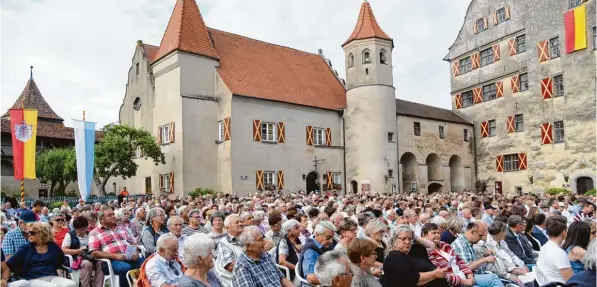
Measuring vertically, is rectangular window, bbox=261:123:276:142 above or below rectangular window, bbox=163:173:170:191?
above

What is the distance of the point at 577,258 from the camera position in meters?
5.54

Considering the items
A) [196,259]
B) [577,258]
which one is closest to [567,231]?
[577,258]

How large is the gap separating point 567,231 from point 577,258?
417 millimetres

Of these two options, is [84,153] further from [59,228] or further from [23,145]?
[59,228]

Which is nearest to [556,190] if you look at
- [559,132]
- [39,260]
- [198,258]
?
[559,132]

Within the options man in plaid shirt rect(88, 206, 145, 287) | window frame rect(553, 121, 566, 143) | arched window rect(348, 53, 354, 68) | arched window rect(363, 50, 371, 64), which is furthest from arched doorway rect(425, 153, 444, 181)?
man in plaid shirt rect(88, 206, 145, 287)

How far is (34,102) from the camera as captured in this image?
44062 mm

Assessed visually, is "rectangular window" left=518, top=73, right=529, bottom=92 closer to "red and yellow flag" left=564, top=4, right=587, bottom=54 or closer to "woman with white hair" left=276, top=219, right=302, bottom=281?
"red and yellow flag" left=564, top=4, right=587, bottom=54

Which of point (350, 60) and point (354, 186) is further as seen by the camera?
point (350, 60)

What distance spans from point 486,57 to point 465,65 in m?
2.11

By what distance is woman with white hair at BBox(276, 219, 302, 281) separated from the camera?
6703mm

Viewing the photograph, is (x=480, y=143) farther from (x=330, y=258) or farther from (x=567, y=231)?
(x=330, y=258)

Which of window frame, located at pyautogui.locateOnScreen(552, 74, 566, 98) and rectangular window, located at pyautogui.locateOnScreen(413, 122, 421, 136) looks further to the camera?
rectangular window, located at pyautogui.locateOnScreen(413, 122, 421, 136)

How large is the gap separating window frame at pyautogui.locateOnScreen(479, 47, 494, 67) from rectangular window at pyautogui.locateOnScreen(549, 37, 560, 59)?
6081mm
